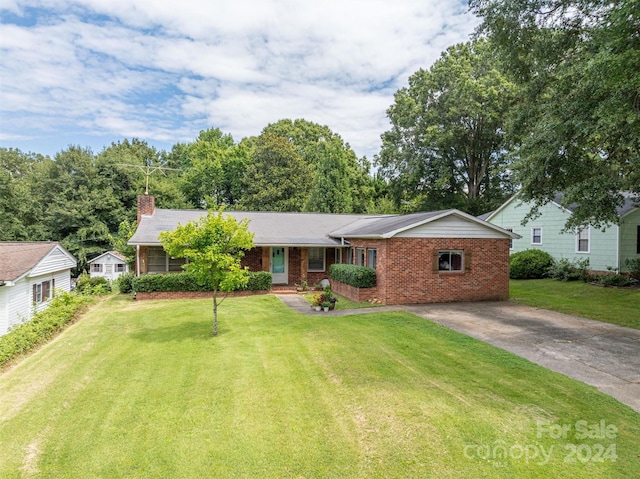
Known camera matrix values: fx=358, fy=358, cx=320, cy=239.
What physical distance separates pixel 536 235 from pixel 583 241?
301cm

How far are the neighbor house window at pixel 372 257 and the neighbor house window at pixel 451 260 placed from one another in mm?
2509

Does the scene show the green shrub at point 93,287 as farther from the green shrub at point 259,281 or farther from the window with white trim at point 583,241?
the window with white trim at point 583,241

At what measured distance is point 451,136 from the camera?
28984mm

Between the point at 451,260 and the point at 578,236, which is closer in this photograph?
the point at 451,260

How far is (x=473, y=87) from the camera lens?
88.1 feet

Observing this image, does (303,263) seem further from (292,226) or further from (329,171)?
(329,171)

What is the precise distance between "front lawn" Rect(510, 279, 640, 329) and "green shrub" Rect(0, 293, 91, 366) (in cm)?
1618

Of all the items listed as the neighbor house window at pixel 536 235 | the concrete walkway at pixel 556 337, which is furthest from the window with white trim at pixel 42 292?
the neighbor house window at pixel 536 235

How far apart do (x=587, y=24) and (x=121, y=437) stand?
15987 mm

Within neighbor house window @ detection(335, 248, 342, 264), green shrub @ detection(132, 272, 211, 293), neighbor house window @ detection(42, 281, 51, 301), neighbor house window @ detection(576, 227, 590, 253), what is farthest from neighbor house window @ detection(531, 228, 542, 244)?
neighbor house window @ detection(42, 281, 51, 301)

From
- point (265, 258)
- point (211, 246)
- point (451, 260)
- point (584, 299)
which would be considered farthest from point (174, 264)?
point (584, 299)

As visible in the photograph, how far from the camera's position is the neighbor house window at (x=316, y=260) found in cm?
1909

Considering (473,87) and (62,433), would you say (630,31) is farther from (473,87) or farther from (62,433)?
(473,87)

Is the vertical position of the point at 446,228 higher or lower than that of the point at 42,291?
higher
